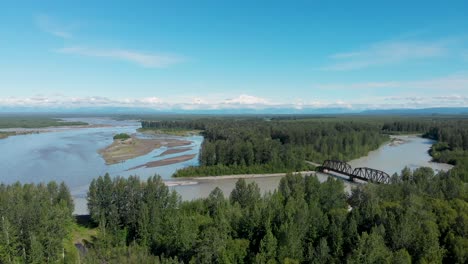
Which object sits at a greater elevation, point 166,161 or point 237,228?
point 237,228

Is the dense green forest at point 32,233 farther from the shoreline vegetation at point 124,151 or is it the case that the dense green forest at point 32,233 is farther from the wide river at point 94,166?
the shoreline vegetation at point 124,151

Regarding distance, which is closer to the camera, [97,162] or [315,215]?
[315,215]

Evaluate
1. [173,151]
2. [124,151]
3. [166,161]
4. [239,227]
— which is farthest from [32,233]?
[173,151]

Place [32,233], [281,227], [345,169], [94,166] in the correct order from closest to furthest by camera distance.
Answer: [281,227] < [32,233] < [94,166] < [345,169]

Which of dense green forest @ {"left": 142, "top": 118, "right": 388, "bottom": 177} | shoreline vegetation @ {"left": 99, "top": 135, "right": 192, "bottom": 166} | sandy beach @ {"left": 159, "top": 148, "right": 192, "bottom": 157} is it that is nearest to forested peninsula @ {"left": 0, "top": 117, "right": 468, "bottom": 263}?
dense green forest @ {"left": 142, "top": 118, "right": 388, "bottom": 177}

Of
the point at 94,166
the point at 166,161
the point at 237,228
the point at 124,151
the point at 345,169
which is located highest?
the point at 237,228

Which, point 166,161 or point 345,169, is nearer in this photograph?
point 345,169

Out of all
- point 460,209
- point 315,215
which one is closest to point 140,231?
point 315,215

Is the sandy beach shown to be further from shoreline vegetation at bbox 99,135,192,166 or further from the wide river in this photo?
shoreline vegetation at bbox 99,135,192,166

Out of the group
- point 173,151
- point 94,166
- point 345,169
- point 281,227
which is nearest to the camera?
point 281,227

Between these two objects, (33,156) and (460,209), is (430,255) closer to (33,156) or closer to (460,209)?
(460,209)

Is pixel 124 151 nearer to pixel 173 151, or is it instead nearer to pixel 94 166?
pixel 173 151
